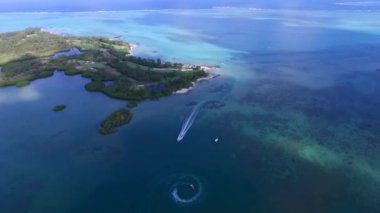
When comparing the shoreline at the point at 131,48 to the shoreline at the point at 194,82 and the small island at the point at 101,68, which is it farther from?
the shoreline at the point at 194,82

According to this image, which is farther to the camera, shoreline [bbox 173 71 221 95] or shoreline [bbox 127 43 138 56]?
shoreline [bbox 127 43 138 56]

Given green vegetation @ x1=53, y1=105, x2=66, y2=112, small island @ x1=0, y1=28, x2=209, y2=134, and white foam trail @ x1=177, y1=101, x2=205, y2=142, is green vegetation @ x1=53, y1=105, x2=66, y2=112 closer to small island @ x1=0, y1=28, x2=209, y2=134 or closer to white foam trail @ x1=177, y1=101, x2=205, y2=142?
small island @ x1=0, y1=28, x2=209, y2=134

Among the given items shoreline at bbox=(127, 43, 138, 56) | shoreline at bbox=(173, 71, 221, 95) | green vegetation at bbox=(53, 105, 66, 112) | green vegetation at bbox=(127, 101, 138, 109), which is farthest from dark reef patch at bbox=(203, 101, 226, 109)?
shoreline at bbox=(127, 43, 138, 56)

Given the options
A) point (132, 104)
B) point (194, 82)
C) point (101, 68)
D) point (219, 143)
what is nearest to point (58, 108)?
point (132, 104)

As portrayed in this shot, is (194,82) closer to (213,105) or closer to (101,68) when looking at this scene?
(213,105)

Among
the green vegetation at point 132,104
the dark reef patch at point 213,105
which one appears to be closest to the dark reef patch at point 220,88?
the dark reef patch at point 213,105

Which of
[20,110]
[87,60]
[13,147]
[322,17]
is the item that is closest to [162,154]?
[13,147]
